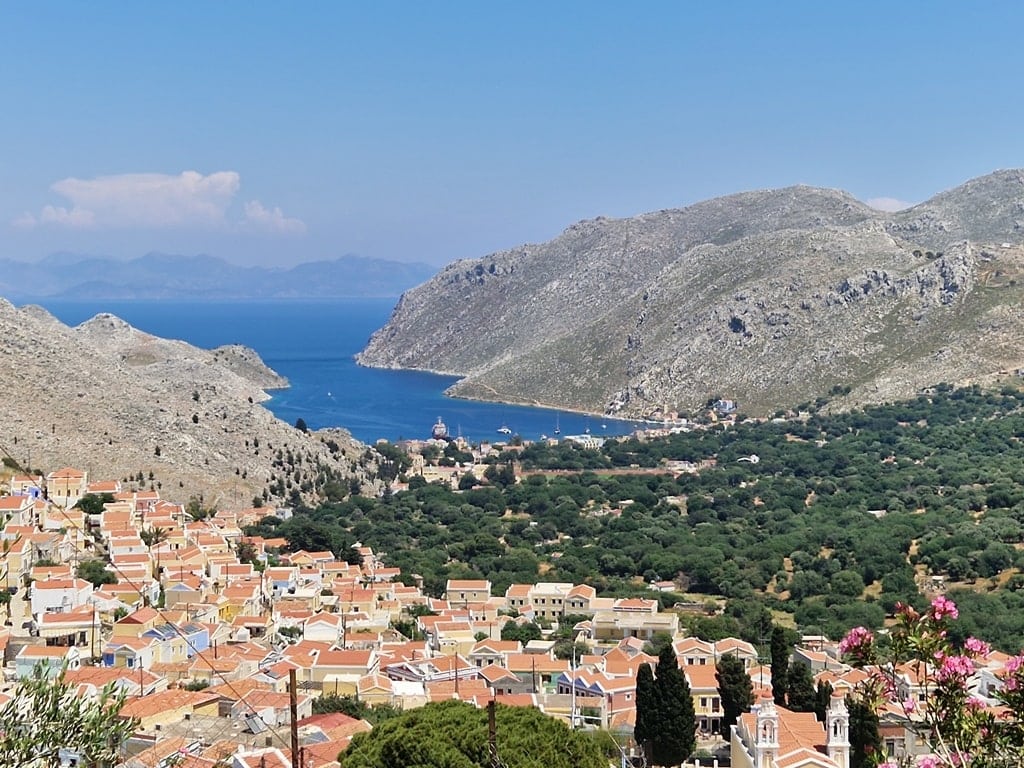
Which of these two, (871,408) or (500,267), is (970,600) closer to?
(871,408)

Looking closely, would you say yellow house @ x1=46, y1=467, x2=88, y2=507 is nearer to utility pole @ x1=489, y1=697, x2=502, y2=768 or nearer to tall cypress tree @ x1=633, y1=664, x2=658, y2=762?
tall cypress tree @ x1=633, y1=664, x2=658, y2=762

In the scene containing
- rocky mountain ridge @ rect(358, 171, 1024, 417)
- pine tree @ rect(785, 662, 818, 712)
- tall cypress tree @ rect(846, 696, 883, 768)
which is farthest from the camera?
rocky mountain ridge @ rect(358, 171, 1024, 417)

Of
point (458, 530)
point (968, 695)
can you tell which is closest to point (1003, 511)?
point (458, 530)

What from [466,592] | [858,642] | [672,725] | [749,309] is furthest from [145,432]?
[749,309]

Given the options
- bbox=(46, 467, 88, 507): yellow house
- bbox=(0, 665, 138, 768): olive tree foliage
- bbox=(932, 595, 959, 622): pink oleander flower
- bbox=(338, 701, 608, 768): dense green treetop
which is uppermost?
bbox=(932, 595, 959, 622): pink oleander flower

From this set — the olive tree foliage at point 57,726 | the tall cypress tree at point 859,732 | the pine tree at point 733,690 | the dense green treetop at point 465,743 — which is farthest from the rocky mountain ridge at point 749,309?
the olive tree foliage at point 57,726

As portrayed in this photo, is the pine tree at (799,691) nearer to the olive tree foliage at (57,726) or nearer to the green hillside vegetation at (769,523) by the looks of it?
the green hillside vegetation at (769,523)

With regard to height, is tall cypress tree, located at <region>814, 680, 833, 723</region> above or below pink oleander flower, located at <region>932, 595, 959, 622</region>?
below

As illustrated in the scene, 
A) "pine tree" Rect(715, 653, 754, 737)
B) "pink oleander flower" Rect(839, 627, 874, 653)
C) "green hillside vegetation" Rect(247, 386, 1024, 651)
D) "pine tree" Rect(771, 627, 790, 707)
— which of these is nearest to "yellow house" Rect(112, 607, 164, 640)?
"pine tree" Rect(715, 653, 754, 737)
